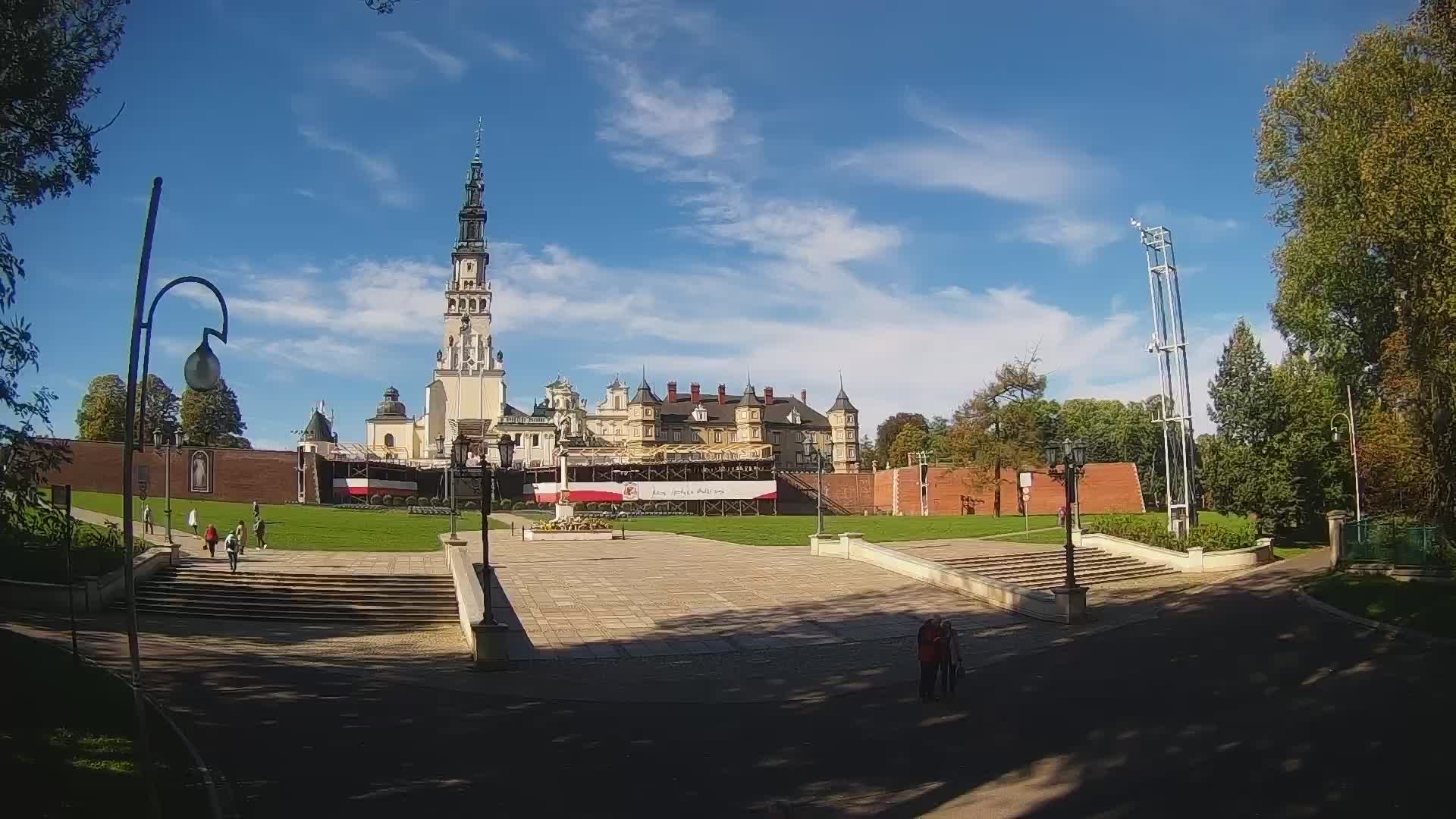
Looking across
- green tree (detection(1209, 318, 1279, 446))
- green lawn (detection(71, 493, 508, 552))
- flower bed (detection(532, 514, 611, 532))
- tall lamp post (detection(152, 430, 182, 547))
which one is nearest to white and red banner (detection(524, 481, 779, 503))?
green lawn (detection(71, 493, 508, 552))

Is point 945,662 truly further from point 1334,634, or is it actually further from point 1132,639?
point 1334,634

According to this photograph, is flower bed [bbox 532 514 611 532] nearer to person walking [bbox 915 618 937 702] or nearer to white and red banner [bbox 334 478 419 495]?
person walking [bbox 915 618 937 702]

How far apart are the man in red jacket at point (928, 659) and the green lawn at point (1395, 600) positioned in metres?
10.3

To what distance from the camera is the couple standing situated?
565 inches

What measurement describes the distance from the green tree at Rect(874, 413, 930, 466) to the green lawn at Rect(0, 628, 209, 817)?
4425 inches

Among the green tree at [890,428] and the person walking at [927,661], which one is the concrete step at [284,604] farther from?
the green tree at [890,428]

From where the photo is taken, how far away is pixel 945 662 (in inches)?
569

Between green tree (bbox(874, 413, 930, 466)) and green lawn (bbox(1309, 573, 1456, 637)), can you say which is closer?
green lawn (bbox(1309, 573, 1456, 637))

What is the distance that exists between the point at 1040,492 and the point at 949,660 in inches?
2396

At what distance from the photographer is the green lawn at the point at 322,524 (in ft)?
117

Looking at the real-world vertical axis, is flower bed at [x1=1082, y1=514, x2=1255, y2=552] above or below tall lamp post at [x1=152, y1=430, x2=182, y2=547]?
below

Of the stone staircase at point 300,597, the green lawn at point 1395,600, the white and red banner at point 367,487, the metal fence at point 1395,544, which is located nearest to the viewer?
the green lawn at point 1395,600

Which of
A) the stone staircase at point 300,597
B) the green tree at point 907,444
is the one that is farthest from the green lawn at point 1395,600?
the green tree at point 907,444

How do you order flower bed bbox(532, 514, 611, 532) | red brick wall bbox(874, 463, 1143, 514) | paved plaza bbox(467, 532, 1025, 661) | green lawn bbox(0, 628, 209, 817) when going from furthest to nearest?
red brick wall bbox(874, 463, 1143, 514), flower bed bbox(532, 514, 611, 532), paved plaza bbox(467, 532, 1025, 661), green lawn bbox(0, 628, 209, 817)
